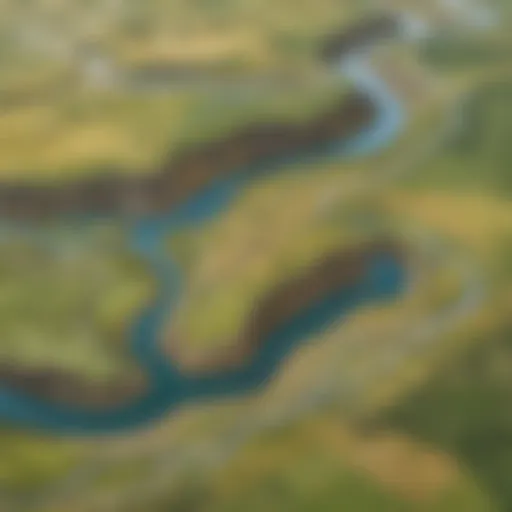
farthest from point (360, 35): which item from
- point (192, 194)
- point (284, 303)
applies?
point (284, 303)

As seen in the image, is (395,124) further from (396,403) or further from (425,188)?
(396,403)

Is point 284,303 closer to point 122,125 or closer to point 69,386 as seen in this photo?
point 69,386

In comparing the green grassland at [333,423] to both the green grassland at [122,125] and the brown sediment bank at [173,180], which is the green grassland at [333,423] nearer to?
the brown sediment bank at [173,180]

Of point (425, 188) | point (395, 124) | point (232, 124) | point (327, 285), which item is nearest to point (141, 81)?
point (232, 124)

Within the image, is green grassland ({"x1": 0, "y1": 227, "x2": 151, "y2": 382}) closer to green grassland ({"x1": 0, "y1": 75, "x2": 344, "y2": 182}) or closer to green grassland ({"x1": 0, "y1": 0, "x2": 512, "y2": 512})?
green grassland ({"x1": 0, "y1": 0, "x2": 512, "y2": 512})

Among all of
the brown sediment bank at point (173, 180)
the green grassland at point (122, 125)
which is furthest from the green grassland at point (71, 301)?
the green grassland at point (122, 125)

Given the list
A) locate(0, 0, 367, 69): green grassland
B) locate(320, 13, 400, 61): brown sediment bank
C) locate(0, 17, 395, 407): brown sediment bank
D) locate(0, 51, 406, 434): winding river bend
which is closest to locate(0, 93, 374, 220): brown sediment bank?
locate(0, 17, 395, 407): brown sediment bank
